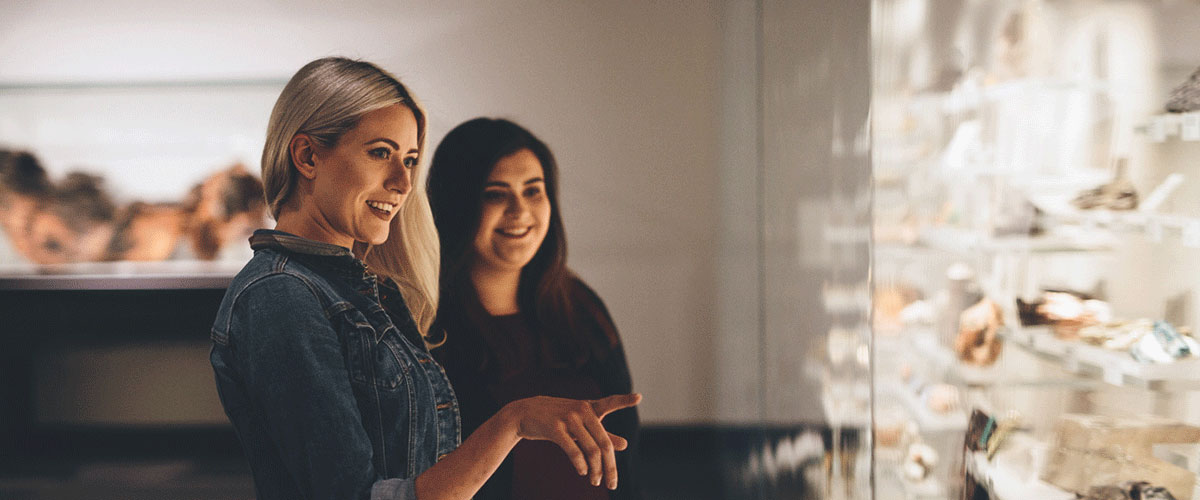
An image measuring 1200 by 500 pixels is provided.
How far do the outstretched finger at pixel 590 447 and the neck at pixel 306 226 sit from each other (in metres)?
0.46

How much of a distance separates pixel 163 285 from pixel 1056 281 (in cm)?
260

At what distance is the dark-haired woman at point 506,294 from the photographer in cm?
158

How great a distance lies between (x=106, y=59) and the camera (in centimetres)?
255

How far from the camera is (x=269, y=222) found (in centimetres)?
262

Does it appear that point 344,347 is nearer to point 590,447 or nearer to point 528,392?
point 590,447

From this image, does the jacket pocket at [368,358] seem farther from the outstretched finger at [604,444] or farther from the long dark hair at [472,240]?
the long dark hair at [472,240]

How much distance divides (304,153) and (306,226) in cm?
12

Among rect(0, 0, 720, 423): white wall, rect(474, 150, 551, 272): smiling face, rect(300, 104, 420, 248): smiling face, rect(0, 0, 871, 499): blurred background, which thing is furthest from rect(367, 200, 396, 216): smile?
rect(0, 0, 720, 423): white wall

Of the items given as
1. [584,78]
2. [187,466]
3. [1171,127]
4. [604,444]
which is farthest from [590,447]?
[187,466]

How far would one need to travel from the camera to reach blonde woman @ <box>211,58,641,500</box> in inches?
39.1

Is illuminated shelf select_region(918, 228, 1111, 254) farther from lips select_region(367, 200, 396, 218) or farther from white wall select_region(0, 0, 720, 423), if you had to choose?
white wall select_region(0, 0, 720, 423)

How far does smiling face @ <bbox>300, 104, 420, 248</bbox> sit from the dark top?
1.39 feet

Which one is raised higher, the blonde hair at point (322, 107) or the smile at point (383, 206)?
the blonde hair at point (322, 107)

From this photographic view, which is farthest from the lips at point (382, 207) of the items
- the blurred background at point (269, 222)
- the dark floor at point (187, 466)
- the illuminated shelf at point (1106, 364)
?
the dark floor at point (187, 466)
